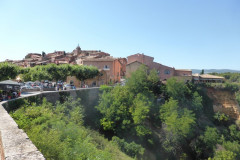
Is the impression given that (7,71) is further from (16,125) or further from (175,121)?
(175,121)

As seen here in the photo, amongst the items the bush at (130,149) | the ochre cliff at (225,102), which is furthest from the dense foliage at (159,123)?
the ochre cliff at (225,102)

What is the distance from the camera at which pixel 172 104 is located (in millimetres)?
24219

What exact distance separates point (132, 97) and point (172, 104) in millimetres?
6567

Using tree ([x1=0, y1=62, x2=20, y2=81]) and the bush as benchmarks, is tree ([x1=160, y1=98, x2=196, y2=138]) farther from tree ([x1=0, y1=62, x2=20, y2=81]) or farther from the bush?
tree ([x1=0, y1=62, x2=20, y2=81])

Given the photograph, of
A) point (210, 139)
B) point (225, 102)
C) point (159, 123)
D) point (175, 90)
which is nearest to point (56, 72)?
point (159, 123)

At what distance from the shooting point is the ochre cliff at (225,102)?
35688 mm

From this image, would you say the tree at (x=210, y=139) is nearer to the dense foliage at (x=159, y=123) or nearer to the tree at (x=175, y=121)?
the dense foliage at (x=159, y=123)

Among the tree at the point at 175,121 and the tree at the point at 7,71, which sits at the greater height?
the tree at the point at 7,71

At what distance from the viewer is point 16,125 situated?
543cm

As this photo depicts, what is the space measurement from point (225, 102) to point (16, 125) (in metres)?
42.8

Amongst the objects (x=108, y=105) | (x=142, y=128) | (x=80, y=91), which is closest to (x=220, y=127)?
(x=142, y=128)

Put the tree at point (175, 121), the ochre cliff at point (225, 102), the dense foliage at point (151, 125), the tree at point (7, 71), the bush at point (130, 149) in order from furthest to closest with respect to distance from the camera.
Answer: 1. the ochre cliff at point (225, 102)
2. the tree at point (175, 121)
3. the dense foliage at point (151, 125)
4. the tree at point (7, 71)
5. the bush at point (130, 149)

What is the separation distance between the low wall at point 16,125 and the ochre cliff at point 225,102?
2924cm

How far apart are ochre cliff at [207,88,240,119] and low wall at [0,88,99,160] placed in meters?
29.2
